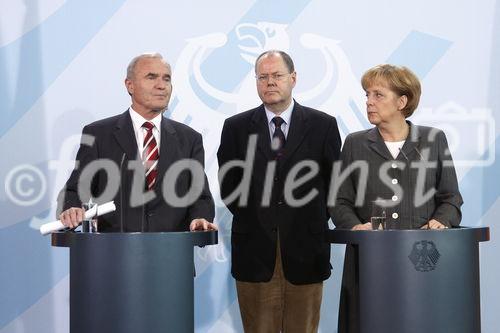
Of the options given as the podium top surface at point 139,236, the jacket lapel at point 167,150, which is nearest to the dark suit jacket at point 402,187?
the podium top surface at point 139,236

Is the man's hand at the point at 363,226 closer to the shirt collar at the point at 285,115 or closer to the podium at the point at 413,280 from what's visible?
the podium at the point at 413,280

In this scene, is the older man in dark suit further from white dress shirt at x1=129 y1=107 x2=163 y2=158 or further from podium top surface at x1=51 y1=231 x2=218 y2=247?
podium top surface at x1=51 y1=231 x2=218 y2=247

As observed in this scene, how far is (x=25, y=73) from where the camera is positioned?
200 inches

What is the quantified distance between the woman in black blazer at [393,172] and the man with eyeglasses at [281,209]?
1.53ft

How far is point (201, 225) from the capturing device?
144 inches

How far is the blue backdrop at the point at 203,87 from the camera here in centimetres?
509

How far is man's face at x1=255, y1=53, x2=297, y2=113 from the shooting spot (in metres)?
4.30

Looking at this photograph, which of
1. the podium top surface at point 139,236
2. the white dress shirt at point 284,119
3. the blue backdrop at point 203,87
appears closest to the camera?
the podium top surface at point 139,236

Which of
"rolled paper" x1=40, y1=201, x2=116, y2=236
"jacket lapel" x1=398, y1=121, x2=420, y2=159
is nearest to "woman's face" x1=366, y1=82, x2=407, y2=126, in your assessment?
"jacket lapel" x1=398, y1=121, x2=420, y2=159

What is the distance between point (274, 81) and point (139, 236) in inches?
53.3

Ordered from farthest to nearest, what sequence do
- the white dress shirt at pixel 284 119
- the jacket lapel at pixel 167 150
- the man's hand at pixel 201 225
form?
the white dress shirt at pixel 284 119, the jacket lapel at pixel 167 150, the man's hand at pixel 201 225

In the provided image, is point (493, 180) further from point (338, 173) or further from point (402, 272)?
point (402, 272)

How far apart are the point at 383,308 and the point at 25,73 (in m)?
2.82

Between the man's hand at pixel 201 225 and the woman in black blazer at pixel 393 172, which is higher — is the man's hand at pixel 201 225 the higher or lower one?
the lower one
